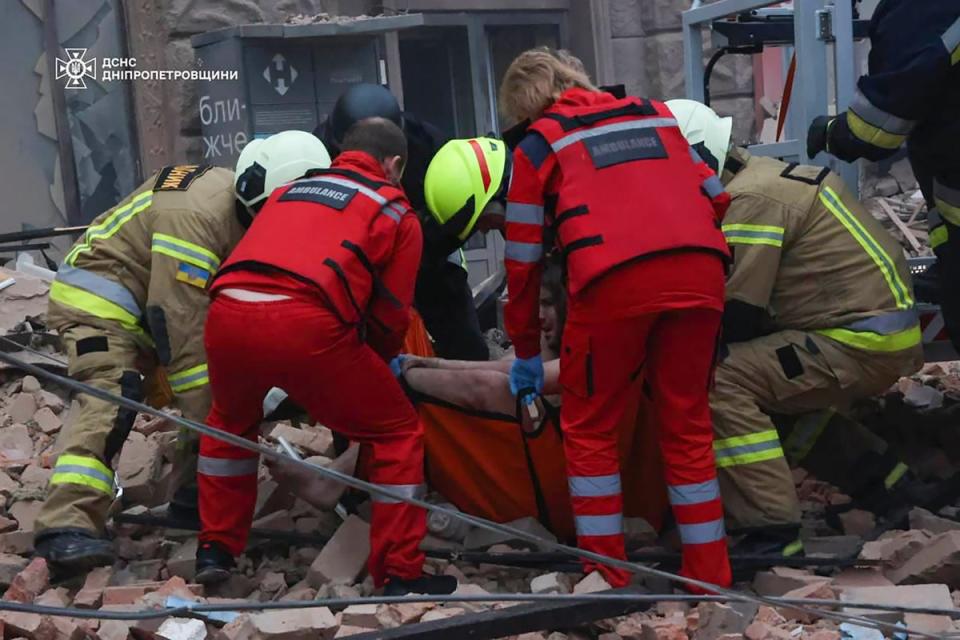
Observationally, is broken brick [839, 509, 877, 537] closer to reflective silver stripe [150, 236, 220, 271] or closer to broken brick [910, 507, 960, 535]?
broken brick [910, 507, 960, 535]

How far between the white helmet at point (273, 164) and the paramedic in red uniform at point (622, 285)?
2.55 feet

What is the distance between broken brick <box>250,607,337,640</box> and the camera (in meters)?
3.26

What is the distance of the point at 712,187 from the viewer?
3711 millimetres

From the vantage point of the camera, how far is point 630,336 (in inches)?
141

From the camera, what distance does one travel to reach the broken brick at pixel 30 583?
11.9 ft

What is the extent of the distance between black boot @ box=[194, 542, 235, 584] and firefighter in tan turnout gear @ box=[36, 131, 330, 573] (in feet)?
0.97

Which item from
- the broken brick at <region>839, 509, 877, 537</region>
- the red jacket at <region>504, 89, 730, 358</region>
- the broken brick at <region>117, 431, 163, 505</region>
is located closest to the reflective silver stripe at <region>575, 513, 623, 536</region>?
the red jacket at <region>504, 89, 730, 358</region>

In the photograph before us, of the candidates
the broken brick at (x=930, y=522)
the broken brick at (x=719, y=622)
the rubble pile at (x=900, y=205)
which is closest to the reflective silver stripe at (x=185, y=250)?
the broken brick at (x=719, y=622)

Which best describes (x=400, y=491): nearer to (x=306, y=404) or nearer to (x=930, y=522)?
(x=306, y=404)

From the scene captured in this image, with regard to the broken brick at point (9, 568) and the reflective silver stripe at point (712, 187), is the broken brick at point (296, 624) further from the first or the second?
the reflective silver stripe at point (712, 187)

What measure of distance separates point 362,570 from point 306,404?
55 cm

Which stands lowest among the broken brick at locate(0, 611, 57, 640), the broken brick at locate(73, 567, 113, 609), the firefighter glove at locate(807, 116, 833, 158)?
the broken brick at locate(73, 567, 113, 609)

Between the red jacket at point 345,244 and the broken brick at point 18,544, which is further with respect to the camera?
the broken brick at point 18,544

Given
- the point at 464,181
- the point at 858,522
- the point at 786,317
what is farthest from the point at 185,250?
the point at 858,522
